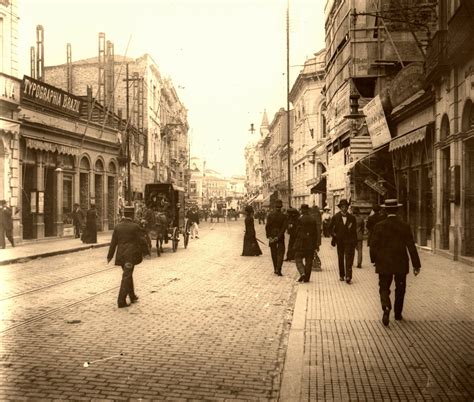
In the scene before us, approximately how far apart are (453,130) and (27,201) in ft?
57.4

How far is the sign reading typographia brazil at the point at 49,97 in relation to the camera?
78.7 ft

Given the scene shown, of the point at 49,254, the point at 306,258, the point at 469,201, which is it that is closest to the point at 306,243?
the point at 306,258

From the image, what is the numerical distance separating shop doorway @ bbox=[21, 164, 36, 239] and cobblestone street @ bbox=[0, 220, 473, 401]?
1292 centimetres

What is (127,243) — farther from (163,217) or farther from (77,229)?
(77,229)

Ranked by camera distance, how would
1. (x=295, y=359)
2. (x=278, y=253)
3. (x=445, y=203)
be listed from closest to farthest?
(x=295, y=359) → (x=278, y=253) → (x=445, y=203)

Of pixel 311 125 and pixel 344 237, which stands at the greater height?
pixel 311 125

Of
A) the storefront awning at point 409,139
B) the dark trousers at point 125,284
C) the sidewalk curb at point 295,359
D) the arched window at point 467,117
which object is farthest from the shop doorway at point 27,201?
the sidewalk curb at point 295,359

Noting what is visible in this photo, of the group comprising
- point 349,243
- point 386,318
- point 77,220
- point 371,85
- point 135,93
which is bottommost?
point 386,318

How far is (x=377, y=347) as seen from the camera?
6.29 m

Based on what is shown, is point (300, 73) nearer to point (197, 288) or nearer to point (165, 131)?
point (165, 131)

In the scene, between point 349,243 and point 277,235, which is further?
point 277,235

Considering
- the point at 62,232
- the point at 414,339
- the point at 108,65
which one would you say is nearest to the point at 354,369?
the point at 414,339

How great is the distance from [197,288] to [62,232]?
18.0 m

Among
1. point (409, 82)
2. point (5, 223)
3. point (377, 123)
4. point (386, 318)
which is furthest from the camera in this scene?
point (377, 123)
